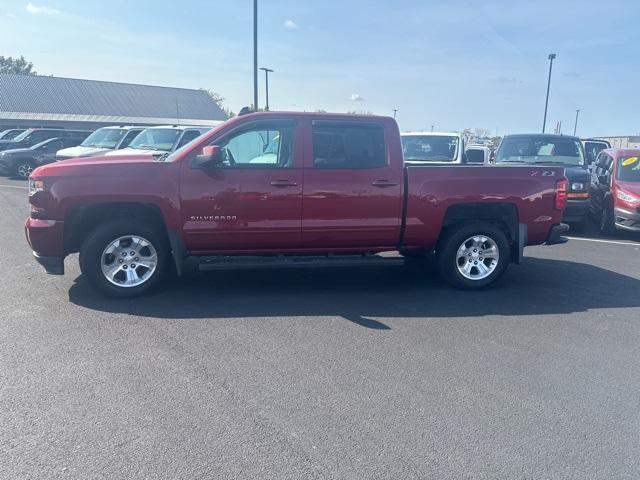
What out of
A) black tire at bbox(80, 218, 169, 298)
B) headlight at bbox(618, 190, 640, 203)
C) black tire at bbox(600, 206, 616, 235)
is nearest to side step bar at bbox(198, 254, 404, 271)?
black tire at bbox(80, 218, 169, 298)

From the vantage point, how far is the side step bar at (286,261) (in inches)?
235

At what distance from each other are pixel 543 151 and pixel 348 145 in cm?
754

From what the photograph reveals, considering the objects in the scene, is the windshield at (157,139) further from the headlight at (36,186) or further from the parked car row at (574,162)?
the headlight at (36,186)

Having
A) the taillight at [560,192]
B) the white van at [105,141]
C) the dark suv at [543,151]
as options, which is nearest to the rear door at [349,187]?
the taillight at [560,192]

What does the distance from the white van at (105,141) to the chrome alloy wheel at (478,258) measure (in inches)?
457

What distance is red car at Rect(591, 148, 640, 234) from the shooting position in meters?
10.1

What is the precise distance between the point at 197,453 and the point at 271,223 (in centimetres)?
320

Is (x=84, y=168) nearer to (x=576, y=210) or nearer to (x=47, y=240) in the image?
(x=47, y=240)

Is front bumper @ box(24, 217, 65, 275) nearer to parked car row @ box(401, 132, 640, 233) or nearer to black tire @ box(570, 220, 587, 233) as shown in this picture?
parked car row @ box(401, 132, 640, 233)

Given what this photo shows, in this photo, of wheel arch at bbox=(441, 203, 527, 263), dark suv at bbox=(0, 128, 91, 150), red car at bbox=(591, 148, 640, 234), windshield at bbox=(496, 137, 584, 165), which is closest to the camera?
wheel arch at bbox=(441, 203, 527, 263)

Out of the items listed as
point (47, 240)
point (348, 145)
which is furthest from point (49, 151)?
point (348, 145)

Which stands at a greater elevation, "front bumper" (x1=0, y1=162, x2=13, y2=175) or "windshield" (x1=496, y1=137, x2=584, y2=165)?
"windshield" (x1=496, y1=137, x2=584, y2=165)

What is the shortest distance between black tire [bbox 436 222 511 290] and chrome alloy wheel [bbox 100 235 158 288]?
3.33 m

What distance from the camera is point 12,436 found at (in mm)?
3303
